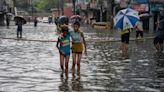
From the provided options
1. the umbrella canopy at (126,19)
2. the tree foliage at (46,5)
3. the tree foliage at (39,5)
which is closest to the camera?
the umbrella canopy at (126,19)

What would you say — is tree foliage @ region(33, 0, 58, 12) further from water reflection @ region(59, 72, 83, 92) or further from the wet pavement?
water reflection @ region(59, 72, 83, 92)

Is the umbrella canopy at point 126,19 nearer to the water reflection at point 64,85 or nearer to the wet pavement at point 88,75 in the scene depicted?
the wet pavement at point 88,75

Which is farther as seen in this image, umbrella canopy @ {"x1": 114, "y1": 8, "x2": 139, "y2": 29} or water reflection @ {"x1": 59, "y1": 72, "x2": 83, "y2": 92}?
umbrella canopy @ {"x1": 114, "y1": 8, "x2": 139, "y2": 29}

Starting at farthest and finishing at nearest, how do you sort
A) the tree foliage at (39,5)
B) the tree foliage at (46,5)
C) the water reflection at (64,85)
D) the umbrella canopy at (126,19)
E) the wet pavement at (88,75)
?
the tree foliage at (46,5), the tree foliage at (39,5), the umbrella canopy at (126,19), the wet pavement at (88,75), the water reflection at (64,85)

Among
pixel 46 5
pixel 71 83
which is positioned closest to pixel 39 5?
pixel 46 5

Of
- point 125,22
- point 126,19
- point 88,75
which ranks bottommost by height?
point 88,75

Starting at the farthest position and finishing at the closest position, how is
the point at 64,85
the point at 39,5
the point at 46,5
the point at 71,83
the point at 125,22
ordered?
the point at 39,5 < the point at 46,5 < the point at 125,22 < the point at 71,83 < the point at 64,85

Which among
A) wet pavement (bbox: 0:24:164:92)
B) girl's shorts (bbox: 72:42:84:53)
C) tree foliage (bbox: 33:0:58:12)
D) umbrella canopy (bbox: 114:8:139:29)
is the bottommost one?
tree foliage (bbox: 33:0:58:12)

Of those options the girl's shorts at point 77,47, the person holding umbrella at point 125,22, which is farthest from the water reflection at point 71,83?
the person holding umbrella at point 125,22

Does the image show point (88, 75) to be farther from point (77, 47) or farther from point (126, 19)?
point (126, 19)

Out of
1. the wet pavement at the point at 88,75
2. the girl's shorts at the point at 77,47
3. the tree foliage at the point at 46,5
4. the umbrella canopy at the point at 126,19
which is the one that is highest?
the umbrella canopy at the point at 126,19

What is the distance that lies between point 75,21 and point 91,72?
1919 millimetres

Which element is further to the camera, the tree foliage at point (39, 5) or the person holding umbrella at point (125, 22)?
the tree foliage at point (39, 5)

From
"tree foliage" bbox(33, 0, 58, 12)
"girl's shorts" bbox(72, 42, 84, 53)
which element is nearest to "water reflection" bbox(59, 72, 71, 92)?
"girl's shorts" bbox(72, 42, 84, 53)
